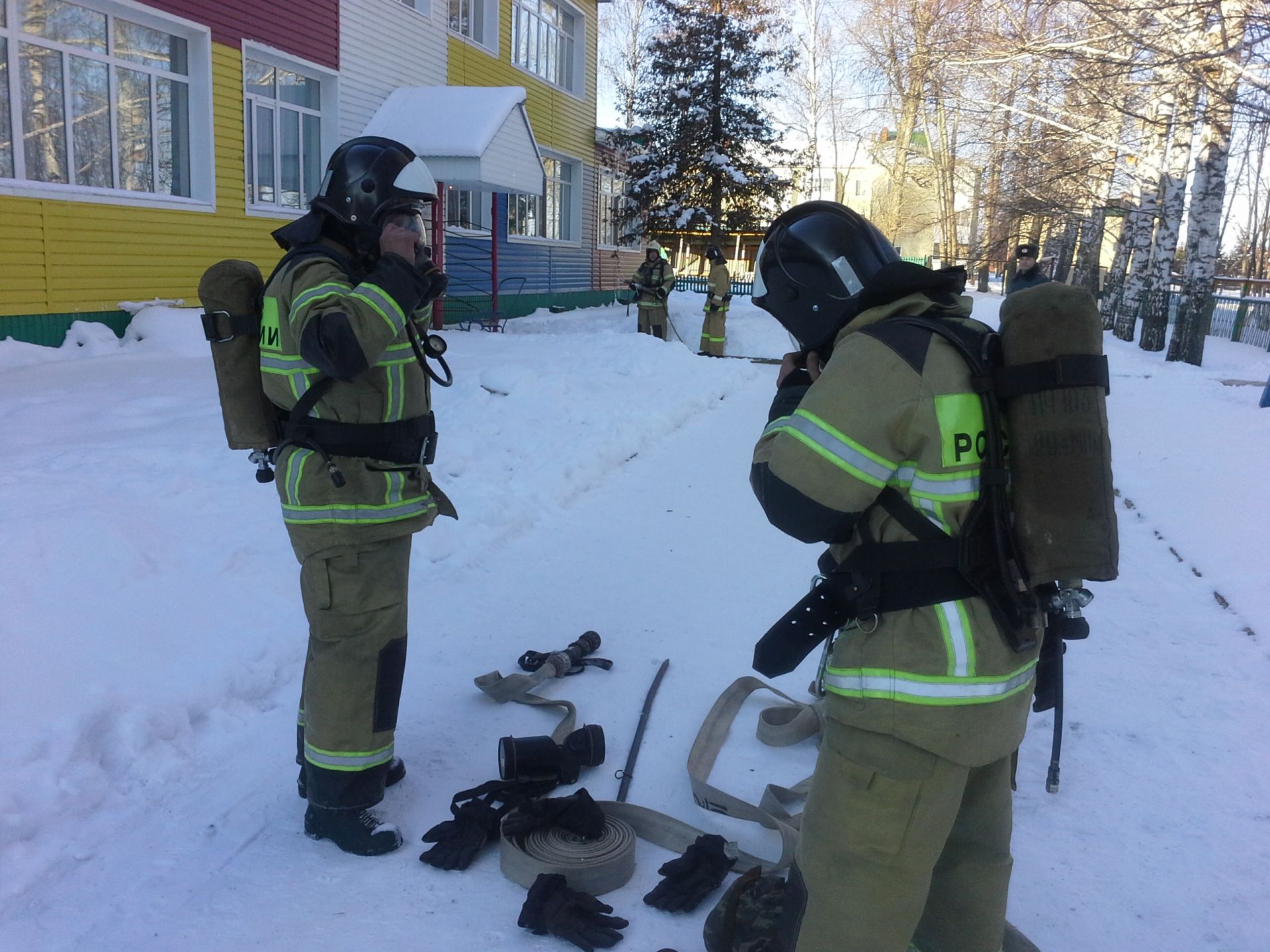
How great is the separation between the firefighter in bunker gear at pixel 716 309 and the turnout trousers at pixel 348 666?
13698 mm

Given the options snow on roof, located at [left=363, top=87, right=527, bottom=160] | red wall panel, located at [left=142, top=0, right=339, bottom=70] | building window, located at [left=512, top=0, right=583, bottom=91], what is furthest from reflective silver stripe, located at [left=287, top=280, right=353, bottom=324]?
building window, located at [left=512, top=0, right=583, bottom=91]

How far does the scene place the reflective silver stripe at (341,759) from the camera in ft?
9.42

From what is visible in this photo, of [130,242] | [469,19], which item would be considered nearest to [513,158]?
[469,19]

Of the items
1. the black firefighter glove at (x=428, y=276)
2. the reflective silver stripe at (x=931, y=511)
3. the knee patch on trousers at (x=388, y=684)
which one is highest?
the black firefighter glove at (x=428, y=276)

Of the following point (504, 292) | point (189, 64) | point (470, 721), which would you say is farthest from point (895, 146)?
point (470, 721)

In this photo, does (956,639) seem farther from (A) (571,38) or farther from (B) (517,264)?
(A) (571,38)

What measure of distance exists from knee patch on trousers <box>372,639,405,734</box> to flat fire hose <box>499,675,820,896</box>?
19.8 inches

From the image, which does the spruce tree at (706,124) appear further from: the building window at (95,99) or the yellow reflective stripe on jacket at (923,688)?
the yellow reflective stripe on jacket at (923,688)

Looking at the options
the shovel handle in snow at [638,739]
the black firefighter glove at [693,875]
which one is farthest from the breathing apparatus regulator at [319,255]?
the black firefighter glove at [693,875]

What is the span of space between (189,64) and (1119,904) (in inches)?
504

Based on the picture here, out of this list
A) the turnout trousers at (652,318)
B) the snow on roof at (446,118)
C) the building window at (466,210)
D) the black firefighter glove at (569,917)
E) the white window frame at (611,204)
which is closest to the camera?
the black firefighter glove at (569,917)

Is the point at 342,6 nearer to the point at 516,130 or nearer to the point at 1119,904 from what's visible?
the point at 516,130

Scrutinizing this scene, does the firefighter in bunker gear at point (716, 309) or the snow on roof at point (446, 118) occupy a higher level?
the snow on roof at point (446, 118)

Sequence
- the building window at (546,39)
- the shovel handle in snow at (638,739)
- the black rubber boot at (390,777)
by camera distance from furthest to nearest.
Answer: the building window at (546,39) → the shovel handle in snow at (638,739) → the black rubber boot at (390,777)
